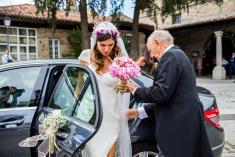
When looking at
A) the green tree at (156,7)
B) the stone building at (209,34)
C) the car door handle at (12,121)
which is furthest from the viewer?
the stone building at (209,34)

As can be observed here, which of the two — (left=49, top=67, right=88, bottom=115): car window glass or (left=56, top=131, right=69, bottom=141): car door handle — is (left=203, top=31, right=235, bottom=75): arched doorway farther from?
(left=56, top=131, right=69, bottom=141): car door handle

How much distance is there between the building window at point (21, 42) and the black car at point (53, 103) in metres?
21.4

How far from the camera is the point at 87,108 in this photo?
3.58 metres

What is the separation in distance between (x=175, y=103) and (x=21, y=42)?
24033 mm

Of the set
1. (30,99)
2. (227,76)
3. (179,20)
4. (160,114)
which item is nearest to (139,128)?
(160,114)

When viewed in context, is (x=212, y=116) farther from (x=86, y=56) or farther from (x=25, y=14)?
(x=25, y=14)

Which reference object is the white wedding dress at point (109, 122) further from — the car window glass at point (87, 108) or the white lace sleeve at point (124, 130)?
the car window glass at point (87, 108)

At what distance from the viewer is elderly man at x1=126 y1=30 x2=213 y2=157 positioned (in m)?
3.07

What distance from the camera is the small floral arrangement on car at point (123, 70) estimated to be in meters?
3.26

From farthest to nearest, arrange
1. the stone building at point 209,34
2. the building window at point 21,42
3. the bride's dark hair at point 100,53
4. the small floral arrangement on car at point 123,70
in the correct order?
the stone building at point 209,34
the building window at point 21,42
the bride's dark hair at point 100,53
the small floral arrangement on car at point 123,70

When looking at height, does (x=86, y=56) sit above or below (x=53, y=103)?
above

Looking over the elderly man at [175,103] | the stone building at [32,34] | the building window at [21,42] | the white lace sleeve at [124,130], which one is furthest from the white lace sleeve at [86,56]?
the building window at [21,42]

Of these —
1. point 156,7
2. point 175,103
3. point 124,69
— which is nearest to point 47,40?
point 156,7

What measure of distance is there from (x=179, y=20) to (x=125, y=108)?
113 feet
